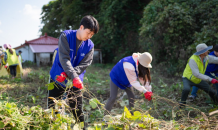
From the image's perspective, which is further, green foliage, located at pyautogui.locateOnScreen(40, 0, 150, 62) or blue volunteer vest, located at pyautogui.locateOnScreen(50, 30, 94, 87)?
green foliage, located at pyautogui.locateOnScreen(40, 0, 150, 62)

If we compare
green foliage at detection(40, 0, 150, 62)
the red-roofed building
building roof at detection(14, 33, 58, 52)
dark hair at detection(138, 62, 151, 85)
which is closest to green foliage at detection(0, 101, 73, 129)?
dark hair at detection(138, 62, 151, 85)

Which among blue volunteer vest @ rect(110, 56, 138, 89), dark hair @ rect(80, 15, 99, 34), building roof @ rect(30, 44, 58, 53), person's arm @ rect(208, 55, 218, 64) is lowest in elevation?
blue volunteer vest @ rect(110, 56, 138, 89)

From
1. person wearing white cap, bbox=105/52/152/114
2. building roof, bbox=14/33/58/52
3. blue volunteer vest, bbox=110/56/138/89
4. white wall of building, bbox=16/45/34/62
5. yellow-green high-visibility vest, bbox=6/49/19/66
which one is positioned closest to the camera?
person wearing white cap, bbox=105/52/152/114

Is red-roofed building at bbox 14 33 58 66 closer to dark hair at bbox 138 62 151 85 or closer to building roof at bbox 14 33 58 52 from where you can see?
building roof at bbox 14 33 58 52

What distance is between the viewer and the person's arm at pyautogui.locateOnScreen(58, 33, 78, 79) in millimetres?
1951

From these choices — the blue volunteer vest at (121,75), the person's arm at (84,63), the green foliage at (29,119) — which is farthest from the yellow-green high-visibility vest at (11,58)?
the green foliage at (29,119)

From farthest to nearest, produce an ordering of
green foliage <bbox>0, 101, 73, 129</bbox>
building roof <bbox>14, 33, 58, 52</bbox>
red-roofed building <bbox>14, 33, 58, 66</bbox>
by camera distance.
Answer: building roof <bbox>14, 33, 58, 52</bbox>, red-roofed building <bbox>14, 33, 58, 66</bbox>, green foliage <bbox>0, 101, 73, 129</bbox>

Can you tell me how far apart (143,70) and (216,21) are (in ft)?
15.5

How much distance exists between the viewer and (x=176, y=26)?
270 inches

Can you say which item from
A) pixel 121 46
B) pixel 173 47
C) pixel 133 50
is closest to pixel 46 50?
pixel 121 46

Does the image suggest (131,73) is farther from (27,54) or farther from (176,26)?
(27,54)

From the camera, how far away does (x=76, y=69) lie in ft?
6.95

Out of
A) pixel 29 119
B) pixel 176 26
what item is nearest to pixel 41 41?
pixel 176 26

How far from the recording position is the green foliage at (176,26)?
20.9 ft
